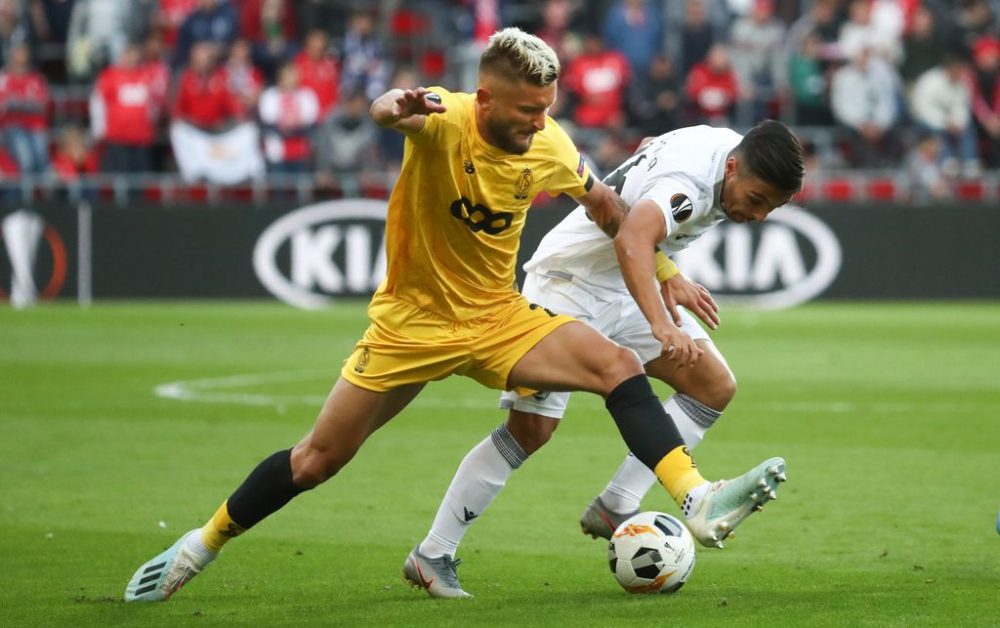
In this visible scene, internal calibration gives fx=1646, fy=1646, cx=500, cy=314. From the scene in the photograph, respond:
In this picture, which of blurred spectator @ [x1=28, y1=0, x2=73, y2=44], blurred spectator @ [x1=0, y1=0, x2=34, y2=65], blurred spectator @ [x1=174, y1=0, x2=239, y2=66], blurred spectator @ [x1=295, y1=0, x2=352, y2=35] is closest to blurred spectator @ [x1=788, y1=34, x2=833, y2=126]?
blurred spectator @ [x1=295, y1=0, x2=352, y2=35]

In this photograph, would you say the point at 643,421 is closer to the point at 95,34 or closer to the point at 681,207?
the point at 681,207

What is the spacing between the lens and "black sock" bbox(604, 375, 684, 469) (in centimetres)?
590

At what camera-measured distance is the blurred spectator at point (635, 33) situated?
22766 mm

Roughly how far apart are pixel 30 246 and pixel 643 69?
857 cm

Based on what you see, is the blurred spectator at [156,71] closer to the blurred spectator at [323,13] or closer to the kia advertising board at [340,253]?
the kia advertising board at [340,253]

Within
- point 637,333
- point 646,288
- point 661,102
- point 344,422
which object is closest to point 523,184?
point 646,288

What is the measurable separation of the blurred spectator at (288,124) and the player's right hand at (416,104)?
53.6 ft

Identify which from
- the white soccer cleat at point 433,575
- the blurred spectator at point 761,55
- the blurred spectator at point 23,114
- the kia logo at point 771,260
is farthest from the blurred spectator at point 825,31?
the white soccer cleat at point 433,575

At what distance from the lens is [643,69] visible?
22.8 meters

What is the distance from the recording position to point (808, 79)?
→ 22.2m

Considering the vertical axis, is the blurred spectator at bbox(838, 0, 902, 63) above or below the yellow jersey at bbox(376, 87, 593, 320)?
below

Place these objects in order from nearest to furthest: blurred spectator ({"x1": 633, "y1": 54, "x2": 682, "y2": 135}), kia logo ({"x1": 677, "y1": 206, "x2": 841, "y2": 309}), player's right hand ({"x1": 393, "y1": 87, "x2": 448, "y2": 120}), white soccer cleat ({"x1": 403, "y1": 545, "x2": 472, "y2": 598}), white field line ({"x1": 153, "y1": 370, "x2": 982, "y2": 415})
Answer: player's right hand ({"x1": 393, "y1": 87, "x2": 448, "y2": 120})
white soccer cleat ({"x1": 403, "y1": 545, "x2": 472, "y2": 598})
white field line ({"x1": 153, "y1": 370, "x2": 982, "y2": 415})
kia logo ({"x1": 677, "y1": 206, "x2": 841, "y2": 309})
blurred spectator ({"x1": 633, "y1": 54, "x2": 682, "y2": 135})

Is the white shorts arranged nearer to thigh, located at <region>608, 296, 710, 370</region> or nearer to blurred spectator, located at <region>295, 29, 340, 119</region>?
thigh, located at <region>608, 296, 710, 370</region>

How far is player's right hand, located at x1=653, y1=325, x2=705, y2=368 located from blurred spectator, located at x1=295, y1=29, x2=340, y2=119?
54.6 feet
